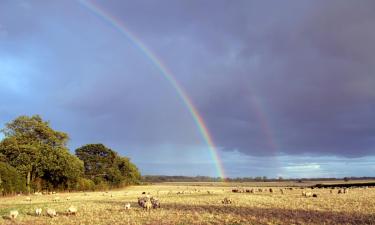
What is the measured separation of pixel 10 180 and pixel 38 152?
36.0 feet

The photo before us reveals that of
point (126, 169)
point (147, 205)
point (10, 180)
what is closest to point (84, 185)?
point (10, 180)

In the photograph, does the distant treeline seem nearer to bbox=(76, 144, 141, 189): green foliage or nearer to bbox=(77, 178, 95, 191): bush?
bbox=(77, 178, 95, 191): bush

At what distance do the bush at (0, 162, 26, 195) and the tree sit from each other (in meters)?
3.52

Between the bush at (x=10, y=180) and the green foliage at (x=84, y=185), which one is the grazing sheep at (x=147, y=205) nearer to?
the bush at (x=10, y=180)

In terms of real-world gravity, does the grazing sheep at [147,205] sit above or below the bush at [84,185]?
below

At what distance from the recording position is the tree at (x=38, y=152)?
79.1 metres

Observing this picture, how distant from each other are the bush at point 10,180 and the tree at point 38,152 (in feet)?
11.5

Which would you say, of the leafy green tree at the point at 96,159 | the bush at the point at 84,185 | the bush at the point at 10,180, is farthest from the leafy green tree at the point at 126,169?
the bush at the point at 10,180

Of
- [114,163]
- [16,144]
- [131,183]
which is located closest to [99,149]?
[114,163]

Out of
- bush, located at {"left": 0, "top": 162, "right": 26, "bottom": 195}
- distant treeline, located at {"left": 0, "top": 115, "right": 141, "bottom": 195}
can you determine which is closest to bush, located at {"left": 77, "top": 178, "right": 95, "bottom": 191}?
distant treeline, located at {"left": 0, "top": 115, "right": 141, "bottom": 195}

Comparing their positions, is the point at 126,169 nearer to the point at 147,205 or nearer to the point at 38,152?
the point at 38,152

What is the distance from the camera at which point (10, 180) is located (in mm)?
71125

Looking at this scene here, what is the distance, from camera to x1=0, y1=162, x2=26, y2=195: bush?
69625 mm

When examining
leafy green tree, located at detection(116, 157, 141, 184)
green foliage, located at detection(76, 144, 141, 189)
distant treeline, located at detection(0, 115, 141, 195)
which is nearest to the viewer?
distant treeline, located at detection(0, 115, 141, 195)
